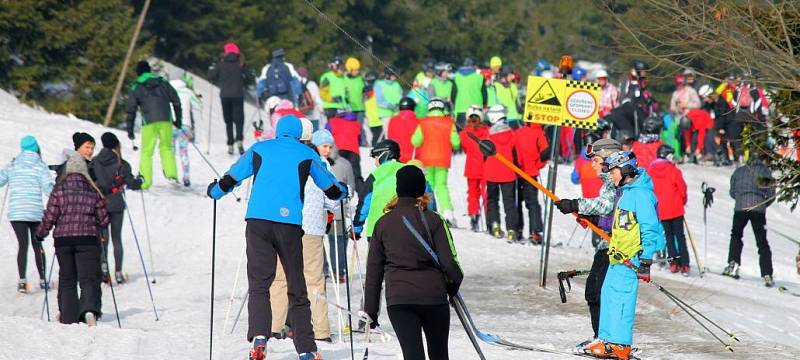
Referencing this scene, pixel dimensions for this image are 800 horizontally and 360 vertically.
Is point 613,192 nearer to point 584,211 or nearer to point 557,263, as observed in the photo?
point 584,211

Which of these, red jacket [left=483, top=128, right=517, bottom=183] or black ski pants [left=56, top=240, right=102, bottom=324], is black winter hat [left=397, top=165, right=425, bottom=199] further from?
red jacket [left=483, top=128, right=517, bottom=183]

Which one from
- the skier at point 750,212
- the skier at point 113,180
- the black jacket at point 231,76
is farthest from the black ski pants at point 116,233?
the black jacket at point 231,76

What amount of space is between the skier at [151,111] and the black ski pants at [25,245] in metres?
4.65

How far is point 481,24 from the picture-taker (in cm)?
4278

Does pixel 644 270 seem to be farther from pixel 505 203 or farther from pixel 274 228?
pixel 505 203

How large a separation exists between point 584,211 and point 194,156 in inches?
514

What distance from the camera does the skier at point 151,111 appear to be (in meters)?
20.0

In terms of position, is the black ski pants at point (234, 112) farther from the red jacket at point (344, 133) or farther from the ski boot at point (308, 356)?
the ski boot at point (308, 356)

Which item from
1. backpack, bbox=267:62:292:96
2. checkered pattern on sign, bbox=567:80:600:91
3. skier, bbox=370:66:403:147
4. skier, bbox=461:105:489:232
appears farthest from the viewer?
skier, bbox=370:66:403:147

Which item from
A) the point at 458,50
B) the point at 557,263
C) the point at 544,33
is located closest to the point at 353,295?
the point at 557,263

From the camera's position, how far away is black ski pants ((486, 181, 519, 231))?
18.6m

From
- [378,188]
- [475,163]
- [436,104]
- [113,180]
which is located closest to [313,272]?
[378,188]

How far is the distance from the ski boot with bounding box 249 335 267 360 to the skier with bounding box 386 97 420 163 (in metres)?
9.29

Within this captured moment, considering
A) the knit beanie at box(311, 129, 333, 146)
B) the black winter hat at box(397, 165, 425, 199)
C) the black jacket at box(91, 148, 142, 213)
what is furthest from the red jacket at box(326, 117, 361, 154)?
the black winter hat at box(397, 165, 425, 199)
